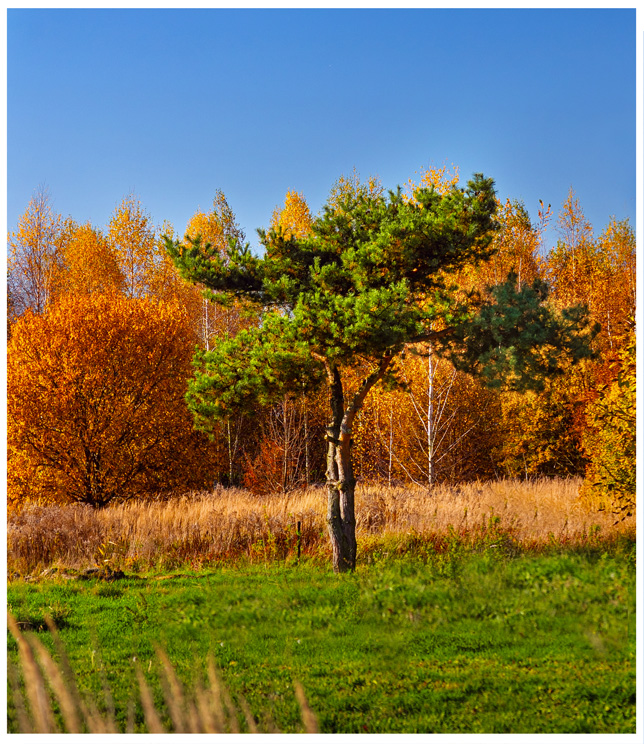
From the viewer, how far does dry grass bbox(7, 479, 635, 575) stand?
30.9ft

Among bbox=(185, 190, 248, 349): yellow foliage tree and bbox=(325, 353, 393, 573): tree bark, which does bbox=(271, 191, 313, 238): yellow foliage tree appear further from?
bbox=(325, 353, 393, 573): tree bark

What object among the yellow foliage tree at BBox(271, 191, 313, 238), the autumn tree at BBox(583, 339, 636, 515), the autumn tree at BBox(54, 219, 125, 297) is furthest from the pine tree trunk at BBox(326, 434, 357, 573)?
the autumn tree at BBox(54, 219, 125, 297)

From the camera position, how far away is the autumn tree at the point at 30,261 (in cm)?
2508

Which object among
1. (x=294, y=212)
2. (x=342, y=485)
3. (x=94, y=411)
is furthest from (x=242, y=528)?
(x=294, y=212)

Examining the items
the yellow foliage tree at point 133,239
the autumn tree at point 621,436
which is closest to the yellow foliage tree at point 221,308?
the yellow foliage tree at point 133,239

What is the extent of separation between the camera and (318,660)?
4.74m

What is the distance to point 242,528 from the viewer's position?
10344 millimetres

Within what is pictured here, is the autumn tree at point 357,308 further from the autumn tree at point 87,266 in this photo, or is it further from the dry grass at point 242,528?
the autumn tree at point 87,266

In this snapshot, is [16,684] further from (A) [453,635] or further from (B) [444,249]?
(B) [444,249]

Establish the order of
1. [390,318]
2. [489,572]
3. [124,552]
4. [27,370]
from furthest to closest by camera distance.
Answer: [27,370] → [124,552] → [390,318] → [489,572]

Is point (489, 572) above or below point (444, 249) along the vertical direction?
below

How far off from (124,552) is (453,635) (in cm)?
600
